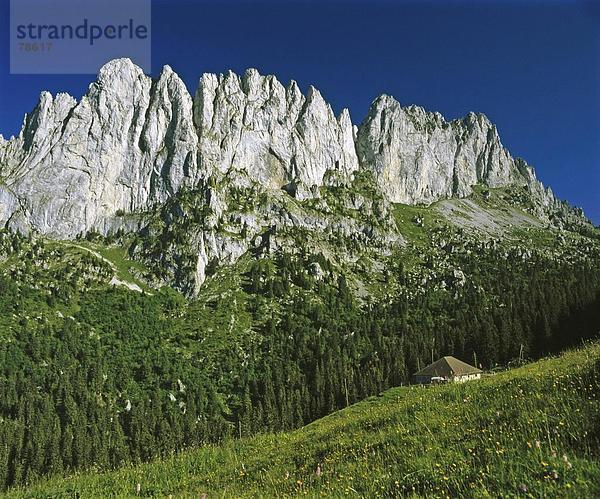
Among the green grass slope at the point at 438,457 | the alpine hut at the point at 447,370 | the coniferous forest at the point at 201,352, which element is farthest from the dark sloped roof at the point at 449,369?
the green grass slope at the point at 438,457

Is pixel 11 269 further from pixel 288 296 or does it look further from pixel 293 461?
pixel 293 461

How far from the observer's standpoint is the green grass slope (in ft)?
21.9

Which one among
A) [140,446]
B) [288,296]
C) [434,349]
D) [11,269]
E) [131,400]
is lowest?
[140,446]

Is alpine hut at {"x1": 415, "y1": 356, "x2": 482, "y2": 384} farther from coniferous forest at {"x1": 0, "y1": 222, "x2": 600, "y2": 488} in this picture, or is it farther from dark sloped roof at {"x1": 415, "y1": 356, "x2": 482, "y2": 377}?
coniferous forest at {"x1": 0, "y1": 222, "x2": 600, "y2": 488}

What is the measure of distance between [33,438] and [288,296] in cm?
11720

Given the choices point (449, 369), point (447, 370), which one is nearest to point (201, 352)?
point (447, 370)

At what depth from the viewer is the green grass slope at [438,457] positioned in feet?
21.9

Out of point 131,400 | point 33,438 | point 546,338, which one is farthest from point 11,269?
point 546,338

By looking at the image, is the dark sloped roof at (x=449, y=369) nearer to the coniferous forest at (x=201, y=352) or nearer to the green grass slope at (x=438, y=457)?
the coniferous forest at (x=201, y=352)

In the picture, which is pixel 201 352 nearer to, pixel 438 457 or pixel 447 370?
pixel 447 370

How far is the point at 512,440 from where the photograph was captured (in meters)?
8.05

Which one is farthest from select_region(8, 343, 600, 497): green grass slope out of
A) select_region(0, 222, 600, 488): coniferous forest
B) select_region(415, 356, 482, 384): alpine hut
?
select_region(415, 356, 482, 384): alpine hut

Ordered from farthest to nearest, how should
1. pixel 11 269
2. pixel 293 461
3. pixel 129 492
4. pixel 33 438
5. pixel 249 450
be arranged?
pixel 11 269
pixel 33 438
pixel 249 450
pixel 293 461
pixel 129 492

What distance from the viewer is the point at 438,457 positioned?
8.87m
